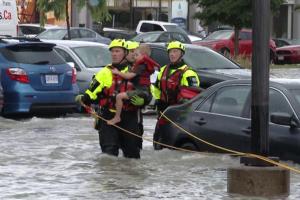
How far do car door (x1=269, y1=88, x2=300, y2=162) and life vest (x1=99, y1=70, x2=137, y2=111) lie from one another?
5.51ft

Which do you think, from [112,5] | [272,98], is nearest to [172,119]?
[272,98]

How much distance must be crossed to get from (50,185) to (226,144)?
87.3 inches

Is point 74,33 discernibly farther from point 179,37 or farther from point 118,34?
point 118,34

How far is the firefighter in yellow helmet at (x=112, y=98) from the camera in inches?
424

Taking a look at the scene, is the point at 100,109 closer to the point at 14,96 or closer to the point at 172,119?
the point at 172,119

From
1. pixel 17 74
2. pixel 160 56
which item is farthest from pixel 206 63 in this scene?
A: pixel 17 74

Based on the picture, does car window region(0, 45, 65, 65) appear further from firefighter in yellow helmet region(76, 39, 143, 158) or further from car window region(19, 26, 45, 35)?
car window region(19, 26, 45, 35)

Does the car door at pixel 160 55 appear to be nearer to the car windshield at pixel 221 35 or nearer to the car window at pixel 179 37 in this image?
the car window at pixel 179 37

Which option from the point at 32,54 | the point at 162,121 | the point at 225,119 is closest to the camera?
the point at 225,119

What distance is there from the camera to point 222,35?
36.1m

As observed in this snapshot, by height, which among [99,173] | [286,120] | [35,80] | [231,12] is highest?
[231,12]

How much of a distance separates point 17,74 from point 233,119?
7.06 metres

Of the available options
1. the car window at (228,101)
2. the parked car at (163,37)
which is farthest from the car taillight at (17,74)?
the parked car at (163,37)

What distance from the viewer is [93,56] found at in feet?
64.2
